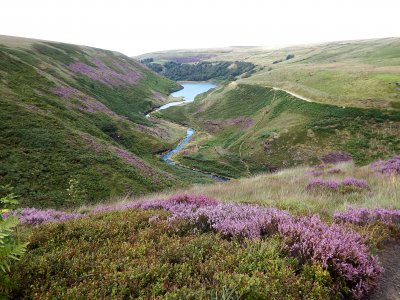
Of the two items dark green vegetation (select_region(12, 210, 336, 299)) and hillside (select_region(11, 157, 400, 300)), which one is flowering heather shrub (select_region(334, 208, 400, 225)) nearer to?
hillside (select_region(11, 157, 400, 300))

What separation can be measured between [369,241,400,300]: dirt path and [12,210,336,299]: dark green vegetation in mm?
1089

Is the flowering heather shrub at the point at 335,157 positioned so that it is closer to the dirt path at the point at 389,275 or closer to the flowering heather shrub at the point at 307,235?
the dirt path at the point at 389,275

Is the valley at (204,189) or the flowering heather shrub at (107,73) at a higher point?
the flowering heather shrub at (107,73)

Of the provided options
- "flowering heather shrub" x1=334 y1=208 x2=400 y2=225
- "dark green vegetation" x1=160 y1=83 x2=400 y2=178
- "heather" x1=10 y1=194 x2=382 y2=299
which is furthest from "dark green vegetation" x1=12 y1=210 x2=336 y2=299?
"dark green vegetation" x1=160 y1=83 x2=400 y2=178

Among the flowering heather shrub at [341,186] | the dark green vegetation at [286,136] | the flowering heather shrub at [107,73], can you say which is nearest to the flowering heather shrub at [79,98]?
the dark green vegetation at [286,136]

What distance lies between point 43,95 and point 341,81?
6606 centimetres

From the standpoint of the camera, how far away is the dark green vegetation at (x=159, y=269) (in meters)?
4.52

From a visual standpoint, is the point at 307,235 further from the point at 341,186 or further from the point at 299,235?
the point at 341,186

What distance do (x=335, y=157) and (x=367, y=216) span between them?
46.3m

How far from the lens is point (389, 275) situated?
585 centimetres

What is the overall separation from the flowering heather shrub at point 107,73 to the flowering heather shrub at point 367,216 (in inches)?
3987

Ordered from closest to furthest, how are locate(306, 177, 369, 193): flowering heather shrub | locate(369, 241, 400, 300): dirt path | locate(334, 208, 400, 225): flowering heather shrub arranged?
locate(369, 241, 400, 300): dirt path
locate(334, 208, 400, 225): flowering heather shrub
locate(306, 177, 369, 193): flowering heather shrub

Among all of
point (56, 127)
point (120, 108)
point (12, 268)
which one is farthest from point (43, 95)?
point (12, 268)

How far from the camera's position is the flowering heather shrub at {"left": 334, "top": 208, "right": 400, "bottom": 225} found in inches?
317
